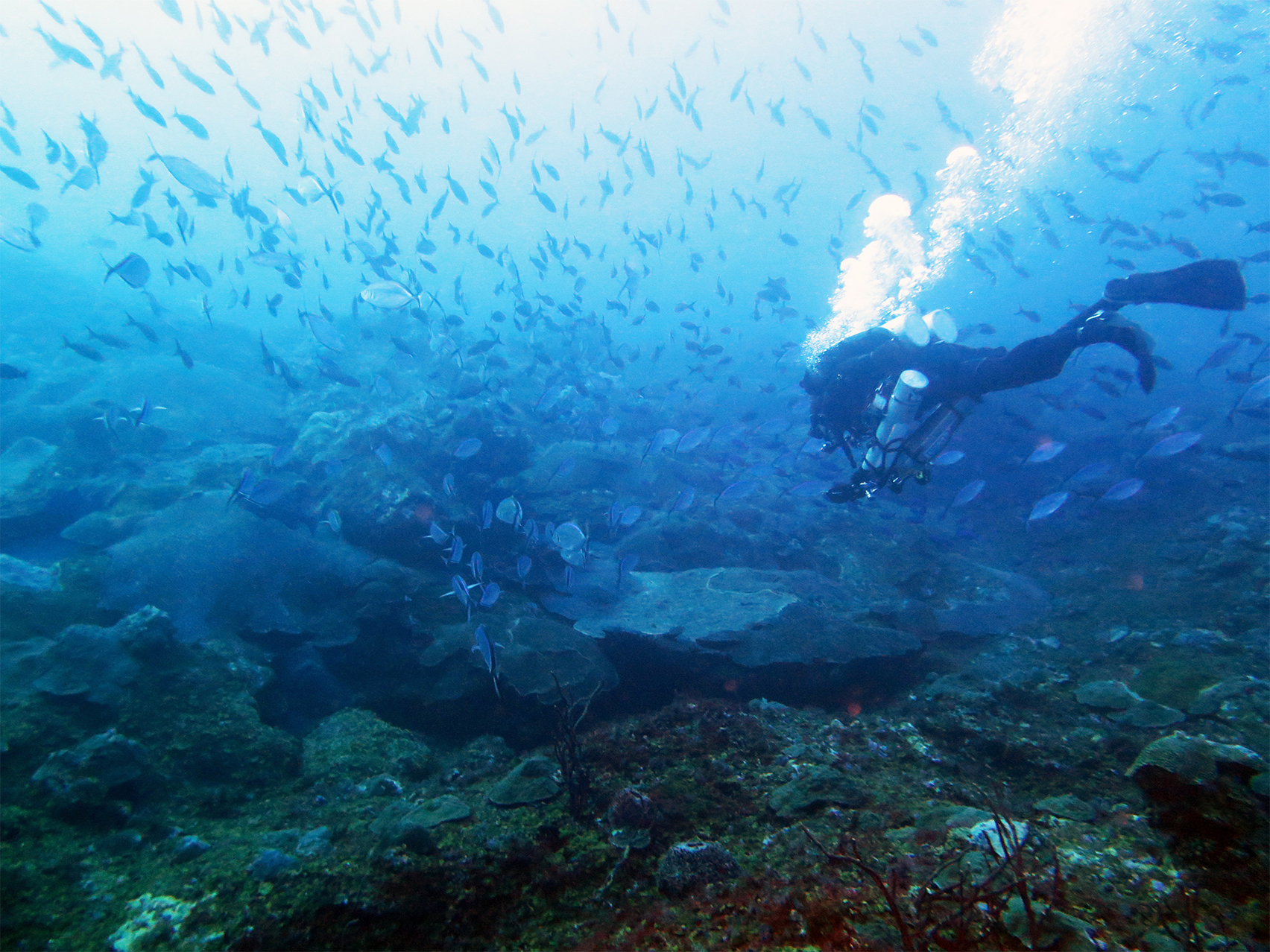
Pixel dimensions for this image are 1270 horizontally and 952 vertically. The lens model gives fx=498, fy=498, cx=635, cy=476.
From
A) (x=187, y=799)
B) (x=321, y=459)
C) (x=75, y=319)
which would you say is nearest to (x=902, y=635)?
(x=187, y=799)

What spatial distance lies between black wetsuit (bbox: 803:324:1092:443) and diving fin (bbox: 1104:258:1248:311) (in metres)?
1.20

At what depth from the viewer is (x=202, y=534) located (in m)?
7.13

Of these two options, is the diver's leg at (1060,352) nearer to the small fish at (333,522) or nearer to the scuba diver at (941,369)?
the scuba diver at (941,369)

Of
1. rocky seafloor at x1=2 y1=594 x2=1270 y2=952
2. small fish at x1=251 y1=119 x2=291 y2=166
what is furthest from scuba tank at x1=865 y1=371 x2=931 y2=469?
small fish at x1=251 y1=119 x2=291 y2=166

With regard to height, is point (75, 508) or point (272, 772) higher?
point (75, 508)

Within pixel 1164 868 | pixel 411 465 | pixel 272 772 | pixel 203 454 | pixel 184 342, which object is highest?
pixel 184 342

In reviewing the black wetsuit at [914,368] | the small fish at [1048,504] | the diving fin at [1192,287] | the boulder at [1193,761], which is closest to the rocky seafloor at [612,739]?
the boulder at [1193,761]

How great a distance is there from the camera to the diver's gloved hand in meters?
5.60

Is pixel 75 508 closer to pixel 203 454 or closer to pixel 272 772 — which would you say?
pixel 203 454

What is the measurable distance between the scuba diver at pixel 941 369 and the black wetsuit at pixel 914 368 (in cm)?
1

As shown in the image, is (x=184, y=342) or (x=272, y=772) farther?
(x=184, y=342)

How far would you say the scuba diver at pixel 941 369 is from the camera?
5672 mm

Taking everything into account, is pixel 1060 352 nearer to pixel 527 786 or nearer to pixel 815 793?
pixel 815 793

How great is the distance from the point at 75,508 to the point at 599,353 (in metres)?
18.3
